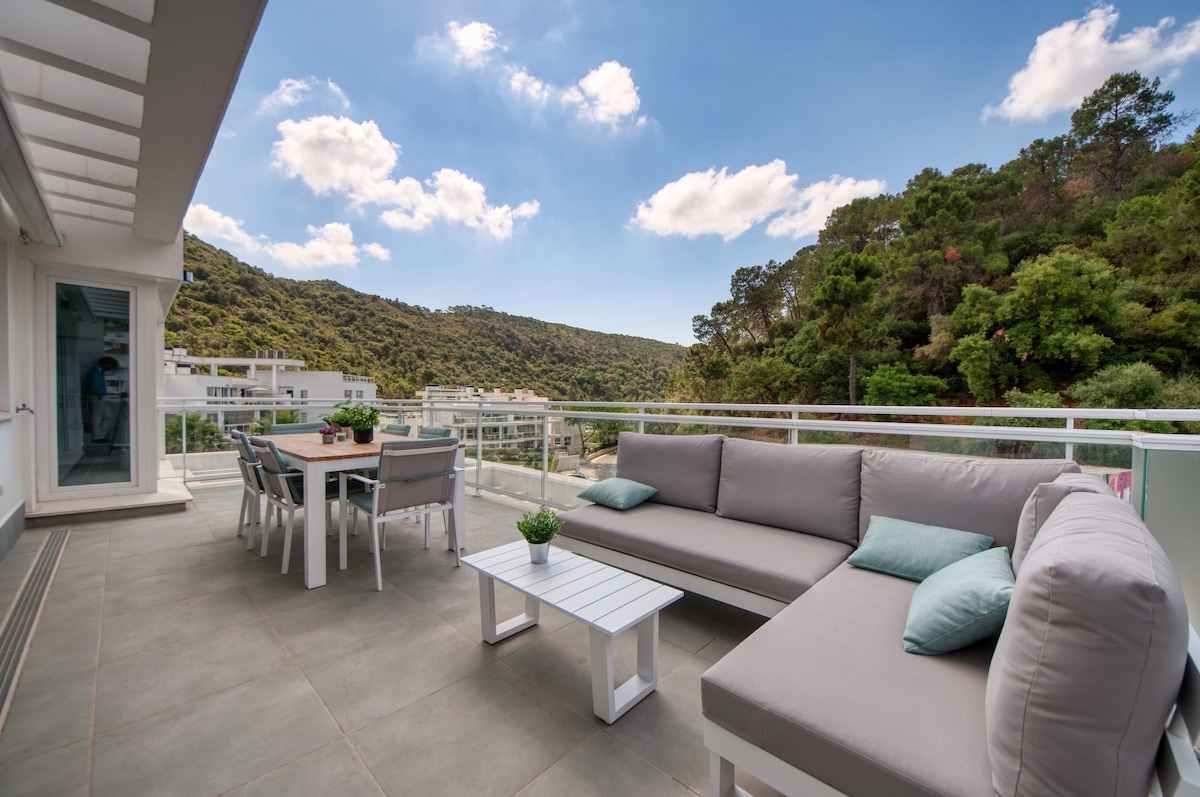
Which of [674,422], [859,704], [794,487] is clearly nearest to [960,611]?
[859,704]

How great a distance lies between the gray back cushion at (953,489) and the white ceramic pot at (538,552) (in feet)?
5.01

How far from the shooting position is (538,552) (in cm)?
216

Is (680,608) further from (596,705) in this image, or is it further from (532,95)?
(532,95)

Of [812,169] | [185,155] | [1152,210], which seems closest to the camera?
[185,155]

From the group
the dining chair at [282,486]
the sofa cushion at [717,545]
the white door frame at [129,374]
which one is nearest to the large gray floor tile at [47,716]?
the dining chair at [282,486]

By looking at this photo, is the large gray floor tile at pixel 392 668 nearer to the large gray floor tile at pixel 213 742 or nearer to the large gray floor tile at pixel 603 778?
the large gray floor tile at pixel 213 742

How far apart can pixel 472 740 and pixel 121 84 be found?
10.4 feet

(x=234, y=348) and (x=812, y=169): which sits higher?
(x=812, y=169)

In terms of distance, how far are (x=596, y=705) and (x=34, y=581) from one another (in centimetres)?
350

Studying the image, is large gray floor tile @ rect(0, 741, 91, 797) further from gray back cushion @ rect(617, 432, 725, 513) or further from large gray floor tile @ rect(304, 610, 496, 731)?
gray back cushion @ rect(617, 432, 725, 513)

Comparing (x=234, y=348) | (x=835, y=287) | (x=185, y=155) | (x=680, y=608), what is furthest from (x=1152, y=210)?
(x=234, y=348)

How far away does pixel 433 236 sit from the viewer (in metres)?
28.8

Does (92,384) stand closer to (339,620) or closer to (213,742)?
(339,620)

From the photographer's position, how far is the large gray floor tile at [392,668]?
5.89ft
